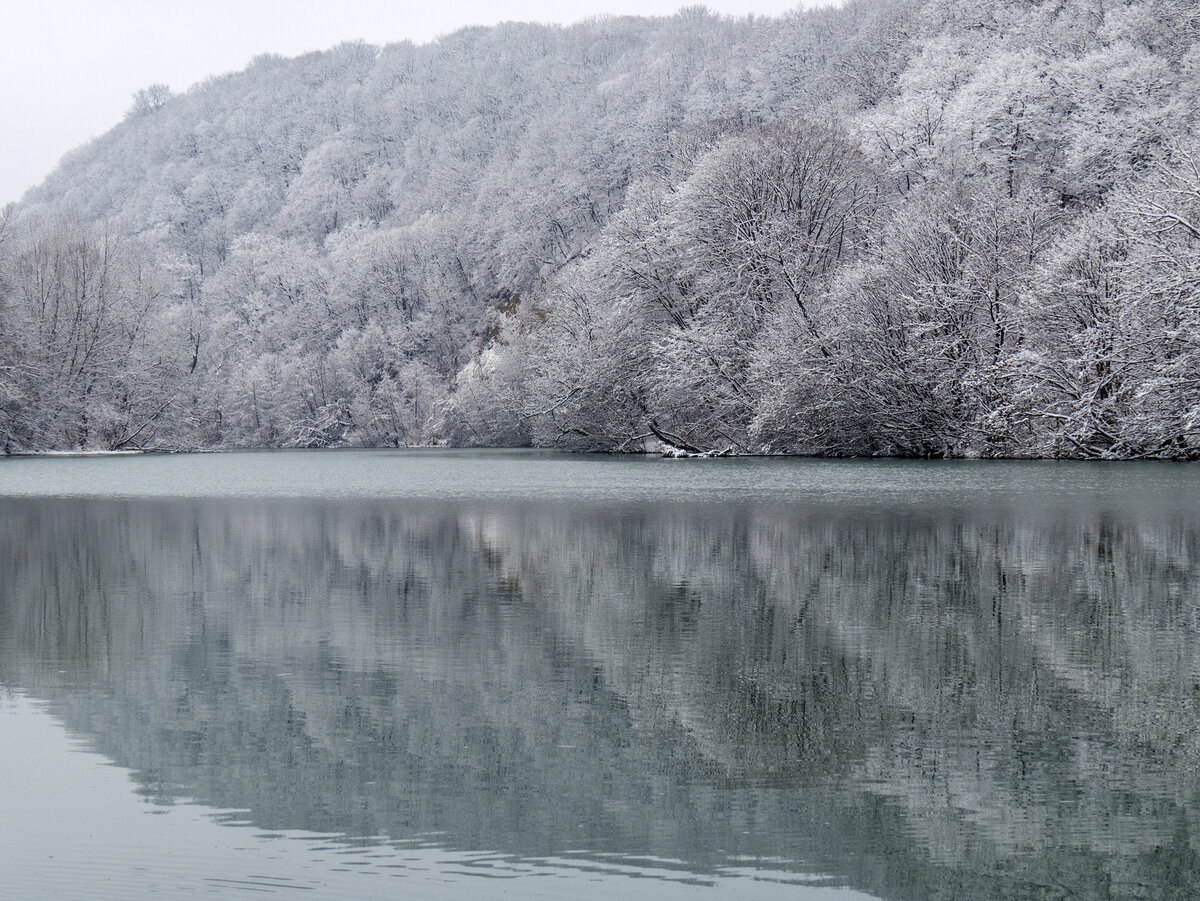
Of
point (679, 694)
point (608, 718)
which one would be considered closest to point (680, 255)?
point (679, 694)

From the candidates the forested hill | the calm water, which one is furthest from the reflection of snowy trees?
the forested hill

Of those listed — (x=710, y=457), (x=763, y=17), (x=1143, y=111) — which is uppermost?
(x=763, y=17)

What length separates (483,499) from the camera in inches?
1111

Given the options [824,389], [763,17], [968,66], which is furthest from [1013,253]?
[763,17]

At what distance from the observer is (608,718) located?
8133 millimetres

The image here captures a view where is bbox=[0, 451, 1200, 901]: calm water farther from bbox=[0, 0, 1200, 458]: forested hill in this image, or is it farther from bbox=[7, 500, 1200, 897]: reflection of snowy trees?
bbox=[0, 0, 1200, 458]: forested hill

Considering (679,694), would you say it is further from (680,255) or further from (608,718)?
(680,255)

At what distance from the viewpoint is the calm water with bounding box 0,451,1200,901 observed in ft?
18.6

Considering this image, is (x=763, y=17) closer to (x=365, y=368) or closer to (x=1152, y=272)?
(x=365, y=368)

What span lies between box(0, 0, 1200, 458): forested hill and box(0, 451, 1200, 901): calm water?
22.9 meters

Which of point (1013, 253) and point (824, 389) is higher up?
point (1013, 253)

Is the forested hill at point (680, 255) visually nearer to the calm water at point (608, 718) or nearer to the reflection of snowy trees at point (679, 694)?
the calm water at point (608, 718)

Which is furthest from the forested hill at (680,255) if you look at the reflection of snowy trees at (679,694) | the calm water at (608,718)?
the reflection of snowy trees at (679,694)

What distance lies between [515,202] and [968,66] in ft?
111
